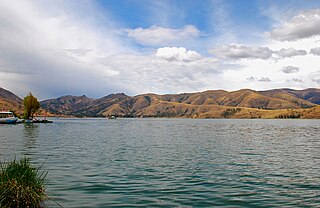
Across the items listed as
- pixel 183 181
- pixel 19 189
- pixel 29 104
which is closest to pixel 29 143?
pixel 183 181

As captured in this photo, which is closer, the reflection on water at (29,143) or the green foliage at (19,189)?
the green foliage at (19,189)

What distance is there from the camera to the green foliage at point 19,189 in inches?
654

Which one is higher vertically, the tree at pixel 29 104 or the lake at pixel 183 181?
the tree at pixel 29 104

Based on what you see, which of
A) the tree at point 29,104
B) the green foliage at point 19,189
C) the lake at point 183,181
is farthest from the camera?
the tree at point 29,104

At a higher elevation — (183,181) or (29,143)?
(29,143)

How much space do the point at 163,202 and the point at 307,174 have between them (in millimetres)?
18243

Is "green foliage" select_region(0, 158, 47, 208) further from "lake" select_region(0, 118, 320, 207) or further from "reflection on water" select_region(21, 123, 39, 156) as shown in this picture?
"reflection on water" select_region(21, 123, 39, 156)

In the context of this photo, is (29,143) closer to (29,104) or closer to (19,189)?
(19,189)

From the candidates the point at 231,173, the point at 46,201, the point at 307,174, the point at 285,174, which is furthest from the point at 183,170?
the point at 46,201

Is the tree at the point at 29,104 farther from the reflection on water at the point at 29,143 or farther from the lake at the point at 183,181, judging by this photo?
the lake at the point at 183,181

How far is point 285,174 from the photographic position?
102 feet

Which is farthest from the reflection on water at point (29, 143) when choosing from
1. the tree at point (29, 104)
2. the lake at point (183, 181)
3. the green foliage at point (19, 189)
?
the tree at point (29, 104)

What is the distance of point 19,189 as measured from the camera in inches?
669

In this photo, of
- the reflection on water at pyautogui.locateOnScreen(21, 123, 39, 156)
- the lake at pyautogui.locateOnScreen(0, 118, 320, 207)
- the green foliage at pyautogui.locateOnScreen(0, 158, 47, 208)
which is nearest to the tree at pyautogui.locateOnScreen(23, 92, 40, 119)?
the reflection on water at pyautogui.locateOnScreen(21, 123, 39, 156)
